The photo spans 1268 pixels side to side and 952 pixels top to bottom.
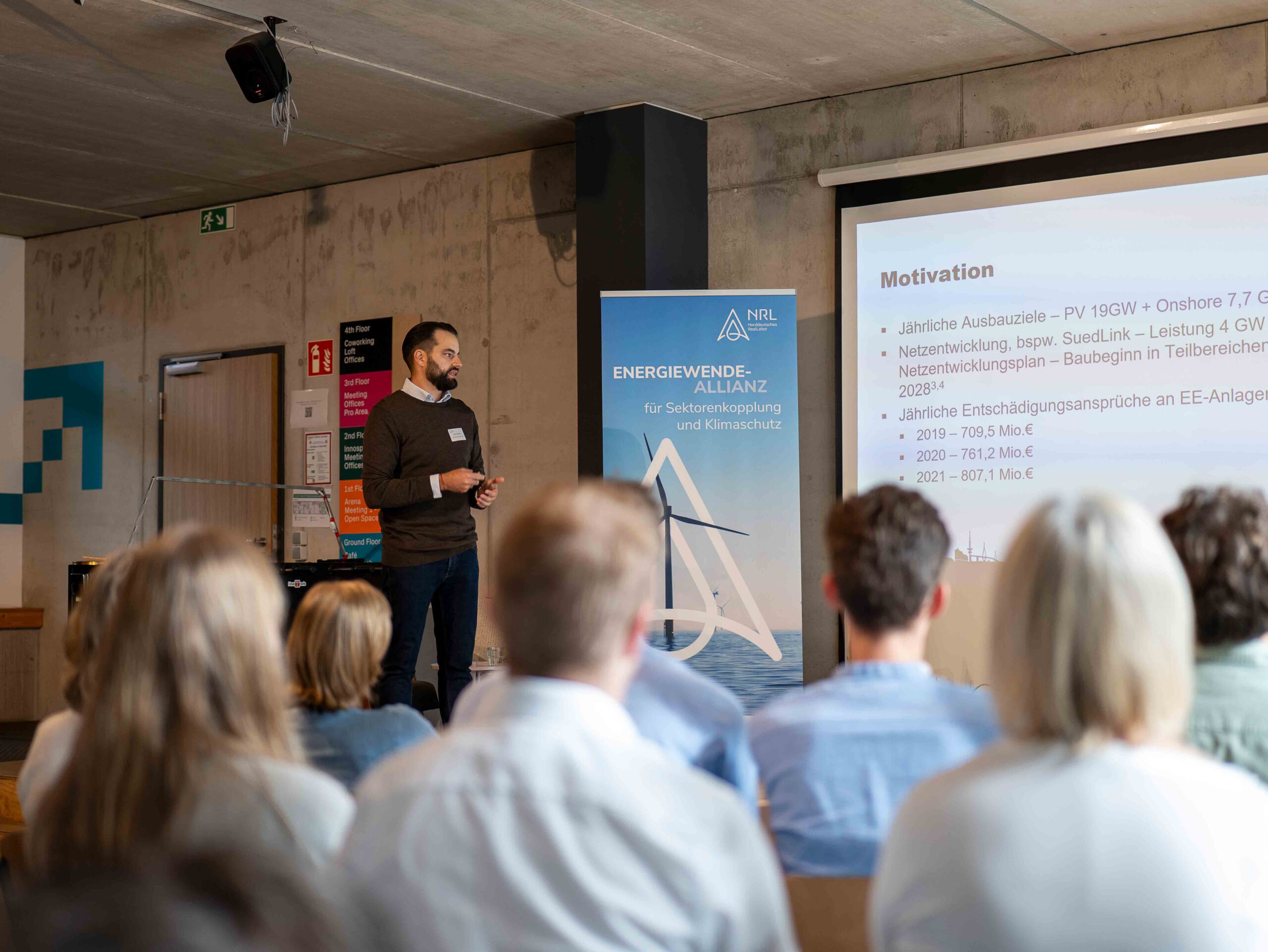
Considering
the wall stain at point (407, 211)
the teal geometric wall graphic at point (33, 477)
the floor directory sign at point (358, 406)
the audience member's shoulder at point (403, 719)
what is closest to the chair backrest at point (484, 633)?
the floor directory sign at point (358, 406)

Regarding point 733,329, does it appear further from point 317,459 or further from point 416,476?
point 317,459

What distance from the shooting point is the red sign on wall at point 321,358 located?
6871mm

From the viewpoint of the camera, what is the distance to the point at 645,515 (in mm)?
1221

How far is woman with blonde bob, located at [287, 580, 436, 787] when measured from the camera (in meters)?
1.89

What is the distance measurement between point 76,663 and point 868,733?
107cm

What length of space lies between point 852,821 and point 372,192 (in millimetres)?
5841

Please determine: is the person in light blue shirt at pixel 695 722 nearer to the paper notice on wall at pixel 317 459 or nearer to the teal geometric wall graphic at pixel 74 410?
the paper notice on wall at pixel 317 459

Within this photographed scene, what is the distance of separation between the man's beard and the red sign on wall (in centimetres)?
223

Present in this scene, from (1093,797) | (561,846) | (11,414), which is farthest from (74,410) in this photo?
(1093,797)

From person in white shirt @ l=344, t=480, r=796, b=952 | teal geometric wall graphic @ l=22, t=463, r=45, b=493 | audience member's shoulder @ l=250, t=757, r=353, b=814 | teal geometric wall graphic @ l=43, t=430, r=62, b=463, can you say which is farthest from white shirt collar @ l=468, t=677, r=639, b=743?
teal geometric wall graphic @ l=22, t=463, r=45, b=493

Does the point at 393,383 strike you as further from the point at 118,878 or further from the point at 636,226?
the point at 118,878

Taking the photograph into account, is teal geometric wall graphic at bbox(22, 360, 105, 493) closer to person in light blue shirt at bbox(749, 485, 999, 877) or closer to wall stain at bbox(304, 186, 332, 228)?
wall stain at bbox(304, 186, 332, 228)

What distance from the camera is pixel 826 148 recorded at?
5500 millimetres

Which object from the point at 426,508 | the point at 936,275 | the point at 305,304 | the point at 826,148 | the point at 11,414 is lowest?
the point at 426,508
